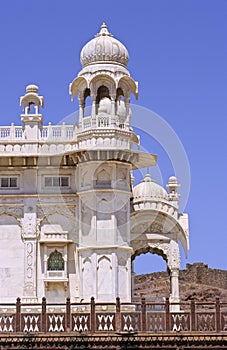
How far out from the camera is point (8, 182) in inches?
1266

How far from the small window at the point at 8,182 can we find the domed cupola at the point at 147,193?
16.2ft

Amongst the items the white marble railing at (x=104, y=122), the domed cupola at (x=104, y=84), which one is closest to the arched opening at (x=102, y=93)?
the domed cupola at (x=104, y=84)

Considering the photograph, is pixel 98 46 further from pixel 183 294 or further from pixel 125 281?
pixel 183 294

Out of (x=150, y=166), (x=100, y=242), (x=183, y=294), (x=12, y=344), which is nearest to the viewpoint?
(x=12, y=344)

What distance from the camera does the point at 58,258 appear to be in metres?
31.8

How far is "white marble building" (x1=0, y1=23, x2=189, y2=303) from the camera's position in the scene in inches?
1223

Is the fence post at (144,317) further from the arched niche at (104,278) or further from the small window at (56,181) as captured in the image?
the small window at (56,181)

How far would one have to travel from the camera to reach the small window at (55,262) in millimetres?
31781

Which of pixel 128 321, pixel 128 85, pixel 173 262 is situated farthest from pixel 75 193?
pixel 128 321

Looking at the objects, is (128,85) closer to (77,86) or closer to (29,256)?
(77,86)

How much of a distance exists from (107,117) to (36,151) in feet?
8.77

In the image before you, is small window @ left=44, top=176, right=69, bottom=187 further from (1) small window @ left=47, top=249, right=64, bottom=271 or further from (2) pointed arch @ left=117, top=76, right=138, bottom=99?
(2) pointed arch @ left=117, top=76, right=138, bottom=99

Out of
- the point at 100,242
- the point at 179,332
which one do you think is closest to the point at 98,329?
the point at 179,332

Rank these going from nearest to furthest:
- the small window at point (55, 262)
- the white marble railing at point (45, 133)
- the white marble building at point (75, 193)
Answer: the white marble building at point (75, 193) < the small window at point (55, 262) < the white marble railing at point (45, 133)
